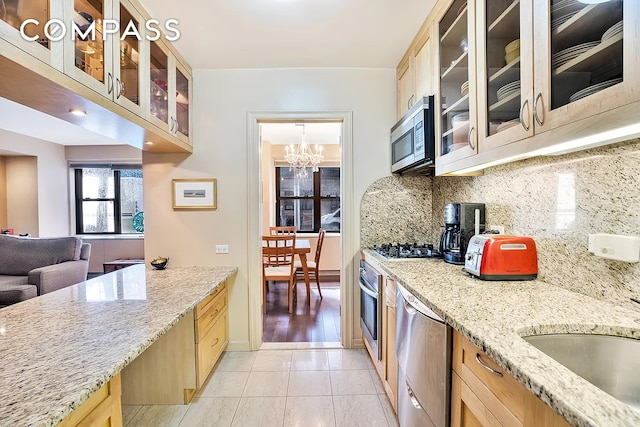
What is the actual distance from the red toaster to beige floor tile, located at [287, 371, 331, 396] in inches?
54.6

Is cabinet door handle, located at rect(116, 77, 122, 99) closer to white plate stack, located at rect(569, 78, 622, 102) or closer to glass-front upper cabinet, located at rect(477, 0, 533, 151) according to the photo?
glass-front upper cabinet, located at rect(477, 0, 533, 151)

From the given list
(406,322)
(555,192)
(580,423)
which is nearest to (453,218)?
(555,192)

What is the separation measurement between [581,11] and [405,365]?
62.8 inches

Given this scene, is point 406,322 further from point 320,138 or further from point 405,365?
point 320,138

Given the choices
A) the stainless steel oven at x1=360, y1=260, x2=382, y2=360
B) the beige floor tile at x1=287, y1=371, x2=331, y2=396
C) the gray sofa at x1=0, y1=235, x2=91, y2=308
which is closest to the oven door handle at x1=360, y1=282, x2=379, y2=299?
the stainless steel oven at x1=360, y1=260, x2=382, y2=360

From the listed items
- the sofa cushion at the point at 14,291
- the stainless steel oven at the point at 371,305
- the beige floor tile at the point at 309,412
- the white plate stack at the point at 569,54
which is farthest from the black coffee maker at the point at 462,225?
the sofa cushion at the point at 14,291

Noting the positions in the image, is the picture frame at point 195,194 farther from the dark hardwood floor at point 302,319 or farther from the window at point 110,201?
the window at point 110,201

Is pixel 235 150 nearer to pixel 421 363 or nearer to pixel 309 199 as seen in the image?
pixel 421 363

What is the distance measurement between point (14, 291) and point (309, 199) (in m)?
4.23

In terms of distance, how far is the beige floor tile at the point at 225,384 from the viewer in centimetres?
202

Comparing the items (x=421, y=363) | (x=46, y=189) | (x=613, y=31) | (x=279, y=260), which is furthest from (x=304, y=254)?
(x=46, y=189)

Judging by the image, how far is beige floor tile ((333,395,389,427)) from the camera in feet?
5.69

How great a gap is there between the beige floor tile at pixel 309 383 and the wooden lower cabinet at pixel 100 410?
121cm

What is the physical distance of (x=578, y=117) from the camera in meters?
0.88
